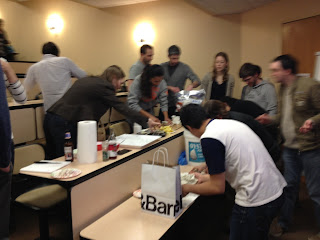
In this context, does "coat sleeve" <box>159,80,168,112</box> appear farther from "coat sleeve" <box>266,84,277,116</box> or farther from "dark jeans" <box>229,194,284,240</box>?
"dark jeans" <box>229,194,284,240</box>

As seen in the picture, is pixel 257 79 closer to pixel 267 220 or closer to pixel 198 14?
pixel 267 220

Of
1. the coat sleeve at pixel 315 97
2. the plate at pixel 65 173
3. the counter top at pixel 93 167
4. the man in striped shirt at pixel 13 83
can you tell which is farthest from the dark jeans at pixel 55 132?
the coat sleeve at pixel 315 97

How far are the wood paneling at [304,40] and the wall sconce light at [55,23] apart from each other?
445 cm

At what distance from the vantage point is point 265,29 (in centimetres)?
466

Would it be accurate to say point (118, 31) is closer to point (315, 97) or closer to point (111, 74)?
point (111, 74)

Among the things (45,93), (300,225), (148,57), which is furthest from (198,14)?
(300,225)

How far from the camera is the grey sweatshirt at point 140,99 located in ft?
9.54

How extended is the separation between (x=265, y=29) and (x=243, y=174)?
3.80m

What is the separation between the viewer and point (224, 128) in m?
1.46

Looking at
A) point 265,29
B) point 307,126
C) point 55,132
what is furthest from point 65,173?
point 265,29

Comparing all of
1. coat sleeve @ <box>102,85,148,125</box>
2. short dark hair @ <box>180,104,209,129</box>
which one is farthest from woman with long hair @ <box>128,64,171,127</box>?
short dark hair @ <box>180,104,209,129</box>

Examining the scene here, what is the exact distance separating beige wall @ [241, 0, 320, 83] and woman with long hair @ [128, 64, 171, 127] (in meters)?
2.38

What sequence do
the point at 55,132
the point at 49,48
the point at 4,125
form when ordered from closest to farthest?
the point at 4,125, the point at 55,132, the point at 49,48

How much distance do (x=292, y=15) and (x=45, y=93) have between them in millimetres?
3478
